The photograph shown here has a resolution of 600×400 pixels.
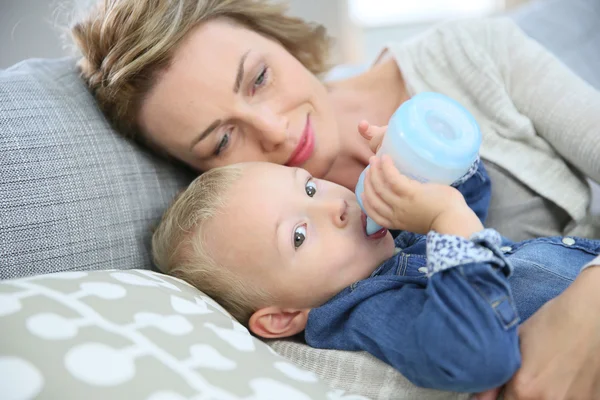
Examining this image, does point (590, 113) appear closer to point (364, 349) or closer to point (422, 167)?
point (422, 167)

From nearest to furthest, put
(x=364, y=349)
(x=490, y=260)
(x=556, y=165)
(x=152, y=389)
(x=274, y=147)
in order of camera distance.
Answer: (x=152, y=389) < (x=490, y=260) < (x=364, y=349) < (x=274, y=147) < (x=556, y=165)

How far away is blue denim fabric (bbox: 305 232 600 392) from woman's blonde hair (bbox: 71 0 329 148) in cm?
70

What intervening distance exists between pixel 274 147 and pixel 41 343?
0.72m

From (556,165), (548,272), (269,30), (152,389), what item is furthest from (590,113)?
(152,389)

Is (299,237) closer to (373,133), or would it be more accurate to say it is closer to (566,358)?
(373,133)

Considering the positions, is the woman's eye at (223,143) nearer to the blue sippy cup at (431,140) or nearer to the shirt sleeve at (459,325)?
the blue sippy cup at (431,140)

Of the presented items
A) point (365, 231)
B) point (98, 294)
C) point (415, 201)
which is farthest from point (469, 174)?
point (98, 294)

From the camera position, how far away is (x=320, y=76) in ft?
5.52

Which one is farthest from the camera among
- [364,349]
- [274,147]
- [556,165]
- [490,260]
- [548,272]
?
[556,165]

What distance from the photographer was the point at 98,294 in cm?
80

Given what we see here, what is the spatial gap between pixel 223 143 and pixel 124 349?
2.29 feet

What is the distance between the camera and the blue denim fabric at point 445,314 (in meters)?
0.78

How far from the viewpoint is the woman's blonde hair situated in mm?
1280

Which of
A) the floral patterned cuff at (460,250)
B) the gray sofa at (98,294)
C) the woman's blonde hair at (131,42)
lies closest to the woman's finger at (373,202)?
the floral patterned cuff at (460,250)
